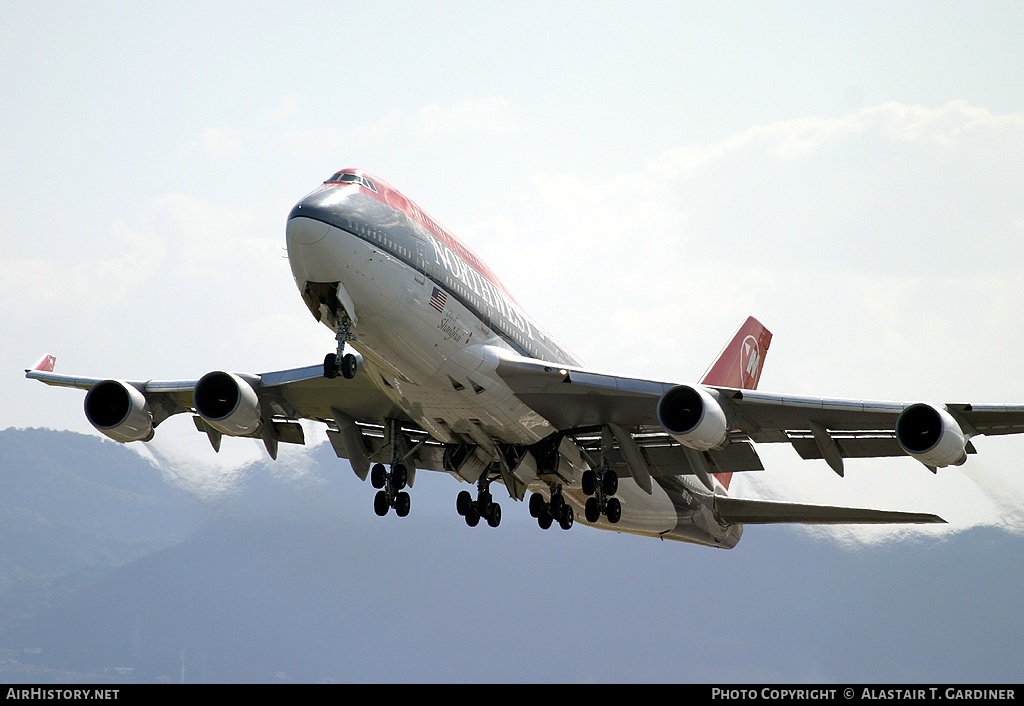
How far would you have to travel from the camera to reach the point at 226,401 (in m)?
24.5

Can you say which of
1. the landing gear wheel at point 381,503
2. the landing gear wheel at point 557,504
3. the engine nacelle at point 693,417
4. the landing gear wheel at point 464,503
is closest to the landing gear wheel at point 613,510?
the landing gear wheel at point 557,504

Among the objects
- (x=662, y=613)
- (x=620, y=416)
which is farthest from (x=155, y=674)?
(x=620, y=416)

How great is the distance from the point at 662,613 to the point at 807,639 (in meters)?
6.45

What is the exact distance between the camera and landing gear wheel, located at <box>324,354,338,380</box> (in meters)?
20.3

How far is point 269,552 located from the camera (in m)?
49.3

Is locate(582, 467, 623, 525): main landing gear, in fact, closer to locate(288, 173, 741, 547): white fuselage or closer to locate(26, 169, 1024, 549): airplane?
locate(26, 169, 1024, 549): airplane

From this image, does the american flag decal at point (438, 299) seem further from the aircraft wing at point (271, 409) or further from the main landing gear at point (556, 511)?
the main landing gear at point (556, 511)

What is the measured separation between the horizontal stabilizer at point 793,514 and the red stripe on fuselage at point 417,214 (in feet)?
37.9

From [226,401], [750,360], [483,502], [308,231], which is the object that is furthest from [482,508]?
[750,360]

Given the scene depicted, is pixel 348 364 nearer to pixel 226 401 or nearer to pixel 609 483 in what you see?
pixel 226 401

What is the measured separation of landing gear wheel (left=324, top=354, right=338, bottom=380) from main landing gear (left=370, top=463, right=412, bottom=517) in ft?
20.1

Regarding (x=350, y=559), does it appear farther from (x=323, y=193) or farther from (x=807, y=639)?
(x=323, y=193)

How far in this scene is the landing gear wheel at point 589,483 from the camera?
25906 mm

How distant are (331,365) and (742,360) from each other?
17.3 meters
